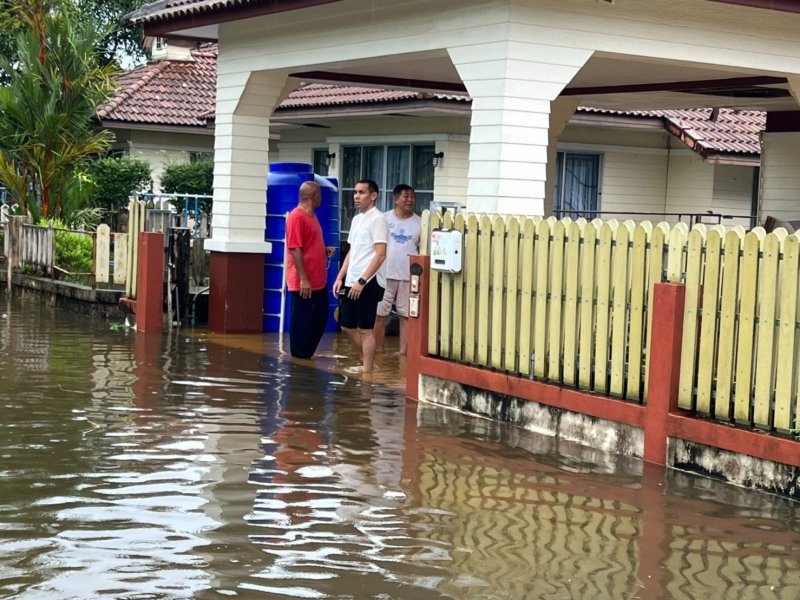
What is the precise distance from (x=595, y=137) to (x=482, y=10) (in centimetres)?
1096

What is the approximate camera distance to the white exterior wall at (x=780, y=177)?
18.4 m

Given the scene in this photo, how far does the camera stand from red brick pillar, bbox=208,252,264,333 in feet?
50.9

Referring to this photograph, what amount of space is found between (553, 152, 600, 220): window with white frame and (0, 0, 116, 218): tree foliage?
24.9 feet

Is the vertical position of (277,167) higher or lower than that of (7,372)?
higher

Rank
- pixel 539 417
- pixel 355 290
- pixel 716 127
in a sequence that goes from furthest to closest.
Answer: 1. pixel 716 127
2. pixel 355 290
3. pixel 539 417

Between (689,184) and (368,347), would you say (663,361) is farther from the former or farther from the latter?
(689,184)

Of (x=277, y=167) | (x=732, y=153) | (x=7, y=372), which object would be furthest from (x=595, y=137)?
(x=7, y=372)

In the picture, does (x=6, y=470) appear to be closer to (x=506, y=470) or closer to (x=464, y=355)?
(x=506, y=470)

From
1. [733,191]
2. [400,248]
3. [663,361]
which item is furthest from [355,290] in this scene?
[733,191]

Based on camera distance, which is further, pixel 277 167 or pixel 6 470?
pixel 277 167

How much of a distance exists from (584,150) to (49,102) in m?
8.71

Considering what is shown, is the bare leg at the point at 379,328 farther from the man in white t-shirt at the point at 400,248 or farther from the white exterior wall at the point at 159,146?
the white exterior wall at the point at 159,146

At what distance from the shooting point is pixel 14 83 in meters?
20.9

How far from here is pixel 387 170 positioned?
70.4 feet
